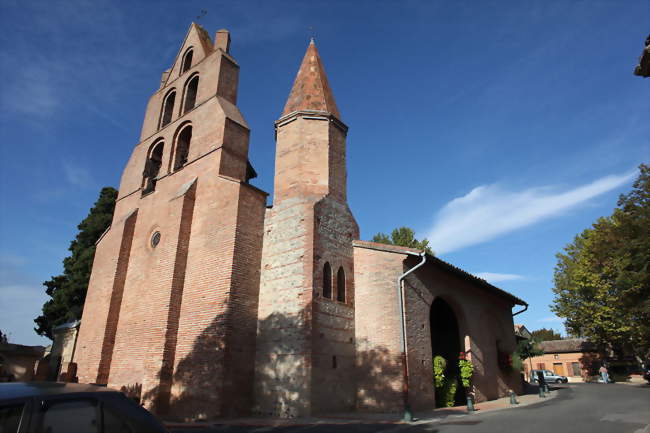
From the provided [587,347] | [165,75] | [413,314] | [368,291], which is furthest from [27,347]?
[587,347]

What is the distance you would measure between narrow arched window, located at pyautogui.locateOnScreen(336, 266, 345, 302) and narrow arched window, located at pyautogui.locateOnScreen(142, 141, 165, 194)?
30.8 feet

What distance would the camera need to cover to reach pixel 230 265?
39.0 feet

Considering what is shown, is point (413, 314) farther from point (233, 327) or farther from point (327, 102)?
point (327, 102)

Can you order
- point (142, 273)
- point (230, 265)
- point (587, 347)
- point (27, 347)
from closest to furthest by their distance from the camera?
1. point (230, 265)
2. point (142, 273)
3. point (27, 347)
4. point (587, 347)

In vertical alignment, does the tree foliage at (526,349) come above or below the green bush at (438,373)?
above

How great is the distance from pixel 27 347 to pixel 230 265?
15837 millimetres

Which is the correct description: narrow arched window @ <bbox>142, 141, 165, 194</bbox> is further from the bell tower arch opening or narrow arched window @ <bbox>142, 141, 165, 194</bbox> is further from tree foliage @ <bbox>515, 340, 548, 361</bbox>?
tree foliage @ <bbox>515, 340, 548, 361</bbox>

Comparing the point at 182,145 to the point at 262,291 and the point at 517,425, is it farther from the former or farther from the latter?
the point at 517,425

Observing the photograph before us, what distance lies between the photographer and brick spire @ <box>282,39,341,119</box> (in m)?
15.0

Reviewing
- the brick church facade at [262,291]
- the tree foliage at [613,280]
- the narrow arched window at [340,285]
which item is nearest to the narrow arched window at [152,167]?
the brick church facade at [262,291]

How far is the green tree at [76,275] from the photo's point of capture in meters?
22.4

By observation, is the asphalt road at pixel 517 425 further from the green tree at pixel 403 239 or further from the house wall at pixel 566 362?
the house wall at pixel 566 362

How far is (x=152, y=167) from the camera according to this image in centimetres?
1784

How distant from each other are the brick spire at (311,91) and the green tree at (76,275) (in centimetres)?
1543
